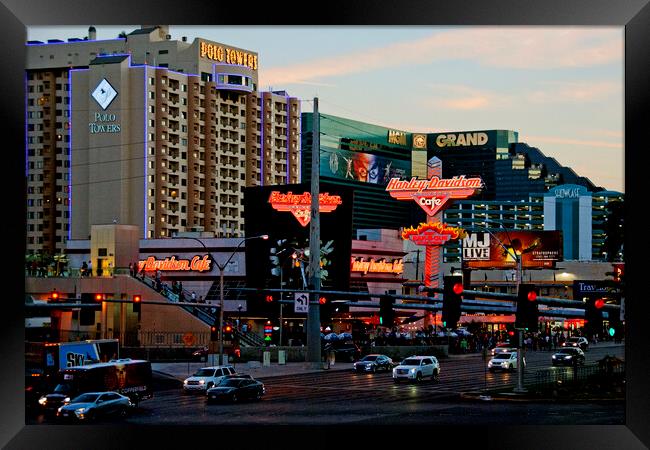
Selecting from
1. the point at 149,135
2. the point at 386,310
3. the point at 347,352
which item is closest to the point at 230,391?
the point at 386,310

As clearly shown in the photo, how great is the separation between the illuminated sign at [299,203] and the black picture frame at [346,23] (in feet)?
254

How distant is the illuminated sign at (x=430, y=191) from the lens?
10575 centimetres

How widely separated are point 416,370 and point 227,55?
116624mm

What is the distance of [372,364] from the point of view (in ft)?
244

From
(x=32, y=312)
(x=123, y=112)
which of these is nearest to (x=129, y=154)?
(x=123, y=112)

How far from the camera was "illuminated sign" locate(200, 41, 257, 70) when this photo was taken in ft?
555

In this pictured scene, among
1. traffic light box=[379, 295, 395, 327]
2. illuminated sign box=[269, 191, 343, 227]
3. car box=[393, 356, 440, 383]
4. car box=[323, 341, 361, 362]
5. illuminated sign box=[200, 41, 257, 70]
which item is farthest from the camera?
illuminated sign box=[200, 41, 257, 70]

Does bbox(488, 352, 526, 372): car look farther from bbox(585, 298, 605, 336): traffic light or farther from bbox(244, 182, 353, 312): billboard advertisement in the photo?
bbox(244, 182, 353, 312): billboard advertisement

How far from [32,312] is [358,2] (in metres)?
33.4

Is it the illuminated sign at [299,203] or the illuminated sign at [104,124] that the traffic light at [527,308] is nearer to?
the illuminated sign at [299,203]

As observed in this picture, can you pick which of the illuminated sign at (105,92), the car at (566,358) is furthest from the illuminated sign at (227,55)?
the car at (566,358)

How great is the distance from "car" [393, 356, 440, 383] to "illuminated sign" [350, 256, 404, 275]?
54001 millimetres

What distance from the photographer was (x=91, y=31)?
18288 centimetres

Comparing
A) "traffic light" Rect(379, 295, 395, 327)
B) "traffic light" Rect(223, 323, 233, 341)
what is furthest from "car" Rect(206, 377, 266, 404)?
"traffic light" Rect(223, 323, 233, 341)
